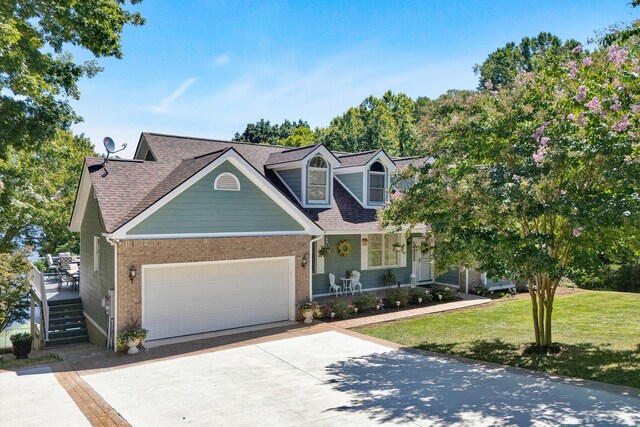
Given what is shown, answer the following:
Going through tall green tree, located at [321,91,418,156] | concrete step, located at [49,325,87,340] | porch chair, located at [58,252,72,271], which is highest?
tall green tree, located at [321,91,418,156]

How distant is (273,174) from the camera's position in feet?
67.7

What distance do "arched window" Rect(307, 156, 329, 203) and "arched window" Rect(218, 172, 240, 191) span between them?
5183 millimetres

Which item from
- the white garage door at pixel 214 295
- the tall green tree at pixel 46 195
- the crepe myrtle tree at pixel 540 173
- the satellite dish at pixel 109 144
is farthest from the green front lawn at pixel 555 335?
the tall green tree at pixel 46 195

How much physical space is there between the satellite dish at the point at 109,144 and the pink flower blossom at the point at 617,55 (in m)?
14.8

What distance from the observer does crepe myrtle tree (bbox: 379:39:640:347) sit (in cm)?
930

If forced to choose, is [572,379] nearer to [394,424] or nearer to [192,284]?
[394,424]

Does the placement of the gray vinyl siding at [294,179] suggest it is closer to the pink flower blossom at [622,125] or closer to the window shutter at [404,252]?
the window shutter at [404,252]

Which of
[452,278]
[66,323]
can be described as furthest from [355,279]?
[66,323]

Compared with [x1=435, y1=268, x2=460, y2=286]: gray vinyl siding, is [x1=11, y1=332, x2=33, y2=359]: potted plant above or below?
below

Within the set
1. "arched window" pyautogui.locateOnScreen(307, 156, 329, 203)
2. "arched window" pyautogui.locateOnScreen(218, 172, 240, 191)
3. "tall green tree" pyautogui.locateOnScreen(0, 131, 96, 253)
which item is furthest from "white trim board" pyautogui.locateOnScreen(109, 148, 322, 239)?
"tall green tree" pyautogui.locateOnScreen(0, 131, 96, 253)

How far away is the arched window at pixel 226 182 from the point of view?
14219mm

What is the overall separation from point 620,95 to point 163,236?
12.0 meters

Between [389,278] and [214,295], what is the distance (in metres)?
8.94

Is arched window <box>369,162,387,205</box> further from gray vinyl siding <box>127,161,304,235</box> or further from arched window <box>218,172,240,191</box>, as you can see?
arched window <box>218,172,240,191</box>
